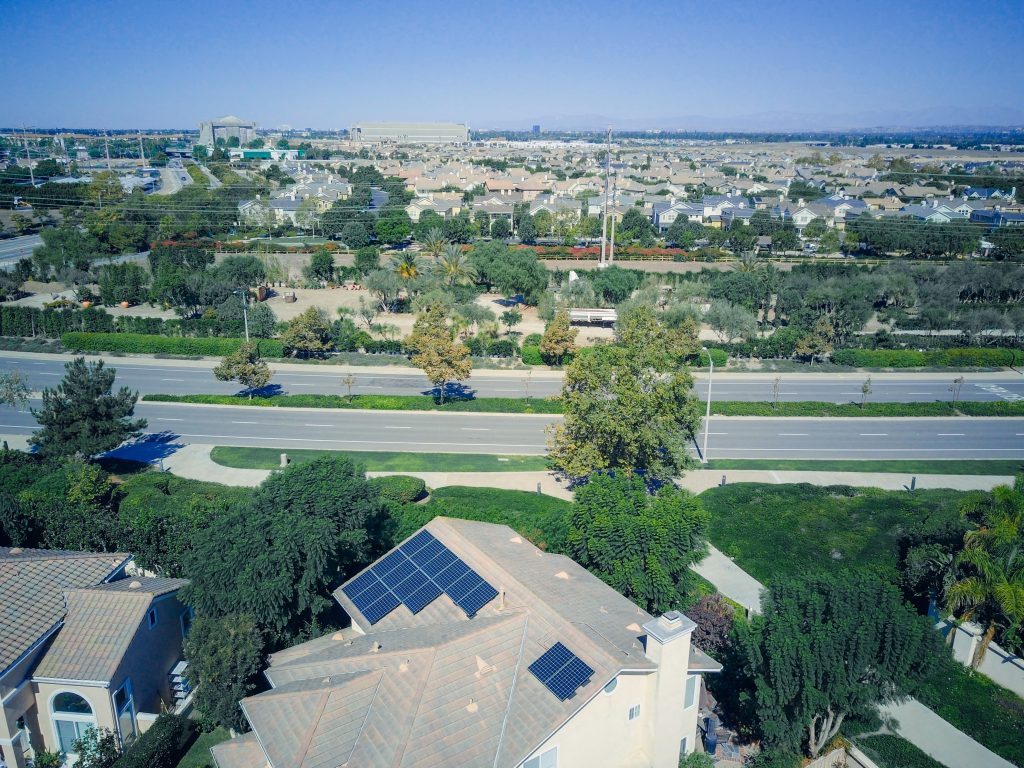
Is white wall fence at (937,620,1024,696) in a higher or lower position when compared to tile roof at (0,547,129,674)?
lower

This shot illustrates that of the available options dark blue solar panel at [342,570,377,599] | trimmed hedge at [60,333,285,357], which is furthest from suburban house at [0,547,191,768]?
trimmed hedge at [60,333,285,357]

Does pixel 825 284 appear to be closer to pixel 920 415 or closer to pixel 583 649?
pixel 920 415

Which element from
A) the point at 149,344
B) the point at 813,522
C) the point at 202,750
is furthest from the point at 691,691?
the point at 149,344

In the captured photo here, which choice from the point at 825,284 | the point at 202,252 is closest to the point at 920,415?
the point at 825,284

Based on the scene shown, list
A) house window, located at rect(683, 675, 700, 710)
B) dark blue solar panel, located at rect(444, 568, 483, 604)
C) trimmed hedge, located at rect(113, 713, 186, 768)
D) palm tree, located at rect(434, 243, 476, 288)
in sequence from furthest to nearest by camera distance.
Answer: palm tree, located at rect(434, 243, 476, 288) < dark blue solar panel, located at rect(444, 568, 483, 604) < trimmed hedge, located at rect(113, 713, 186, 768) < house window, located at rect(683, 675, 700, 710)

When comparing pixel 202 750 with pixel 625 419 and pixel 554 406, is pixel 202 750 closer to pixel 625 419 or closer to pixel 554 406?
pixel 625 419

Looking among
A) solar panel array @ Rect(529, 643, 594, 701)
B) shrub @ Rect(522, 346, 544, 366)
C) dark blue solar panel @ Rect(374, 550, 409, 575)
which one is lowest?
shrub @ Rect(522, 346, 544, 366)

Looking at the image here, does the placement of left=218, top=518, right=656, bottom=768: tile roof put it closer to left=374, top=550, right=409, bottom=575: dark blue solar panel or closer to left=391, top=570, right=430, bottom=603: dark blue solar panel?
left=391, top=570, right=430, bottom=603: dark blue solar panel
